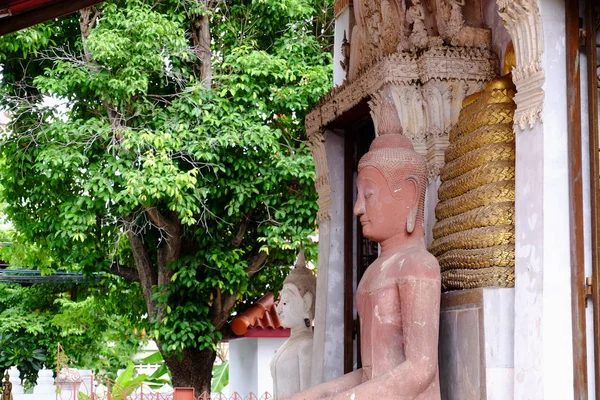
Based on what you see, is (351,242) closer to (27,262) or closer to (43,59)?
(43,59)

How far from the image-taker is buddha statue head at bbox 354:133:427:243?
225 inches

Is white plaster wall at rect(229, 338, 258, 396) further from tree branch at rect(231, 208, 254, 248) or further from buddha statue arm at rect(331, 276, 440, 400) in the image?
buddha statue arm at rect(331, 276, 440, 400)

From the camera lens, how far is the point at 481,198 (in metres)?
5.72

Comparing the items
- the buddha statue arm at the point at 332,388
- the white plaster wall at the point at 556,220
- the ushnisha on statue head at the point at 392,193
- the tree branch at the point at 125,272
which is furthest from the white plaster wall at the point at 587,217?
the tree branch at the point at 125,272

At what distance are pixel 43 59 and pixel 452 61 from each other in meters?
9.13

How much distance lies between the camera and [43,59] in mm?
14227

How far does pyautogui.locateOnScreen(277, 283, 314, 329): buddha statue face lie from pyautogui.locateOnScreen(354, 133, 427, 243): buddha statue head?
2.71 metres

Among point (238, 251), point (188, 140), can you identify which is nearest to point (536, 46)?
point (188, 140)

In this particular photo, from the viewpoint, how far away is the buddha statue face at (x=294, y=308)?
8.34 metres

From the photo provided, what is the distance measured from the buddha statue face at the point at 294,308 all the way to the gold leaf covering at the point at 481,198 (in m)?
2.42

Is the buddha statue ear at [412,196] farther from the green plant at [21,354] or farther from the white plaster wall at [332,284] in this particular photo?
the green plant at [21,354]

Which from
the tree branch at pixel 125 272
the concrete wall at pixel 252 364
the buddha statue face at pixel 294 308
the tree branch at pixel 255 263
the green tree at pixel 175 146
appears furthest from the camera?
the concrete wall at pixel 252 364

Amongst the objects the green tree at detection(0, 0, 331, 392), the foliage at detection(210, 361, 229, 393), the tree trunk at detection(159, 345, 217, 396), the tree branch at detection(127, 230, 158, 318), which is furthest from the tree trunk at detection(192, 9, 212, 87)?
the foliage at detection(210, 361, 229, 393)

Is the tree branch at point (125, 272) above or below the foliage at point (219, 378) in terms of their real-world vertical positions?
above
